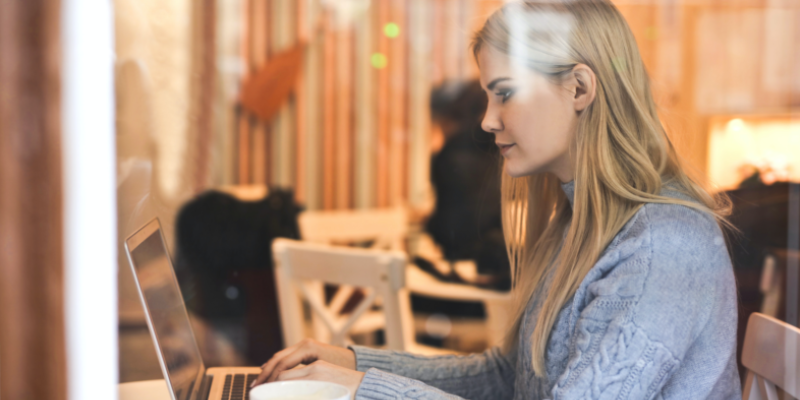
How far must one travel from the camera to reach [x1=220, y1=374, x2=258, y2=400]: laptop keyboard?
2.35 ft

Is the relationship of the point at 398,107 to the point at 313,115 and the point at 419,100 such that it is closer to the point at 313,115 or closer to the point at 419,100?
the point at 419,100

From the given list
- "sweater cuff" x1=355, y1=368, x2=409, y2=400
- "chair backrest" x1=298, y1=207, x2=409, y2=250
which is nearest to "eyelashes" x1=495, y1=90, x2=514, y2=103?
"sweater cuff" x1=355, y1=368, x2=409, y2=400

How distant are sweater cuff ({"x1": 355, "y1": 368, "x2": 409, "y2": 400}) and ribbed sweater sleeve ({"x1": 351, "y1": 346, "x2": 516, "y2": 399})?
0.13 meters

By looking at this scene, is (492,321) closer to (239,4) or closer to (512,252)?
(512,252)

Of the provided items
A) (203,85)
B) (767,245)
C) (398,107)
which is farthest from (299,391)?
(398,107)

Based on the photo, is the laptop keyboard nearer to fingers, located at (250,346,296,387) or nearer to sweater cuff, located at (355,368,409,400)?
fingers, located at (250,346,296,387)

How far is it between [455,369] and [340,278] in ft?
1.26

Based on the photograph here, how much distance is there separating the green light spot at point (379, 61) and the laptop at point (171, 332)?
2064 millimetres

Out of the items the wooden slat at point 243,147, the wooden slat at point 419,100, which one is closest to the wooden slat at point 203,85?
the wooden slat at point 243,147

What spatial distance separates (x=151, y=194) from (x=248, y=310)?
2.01 ft

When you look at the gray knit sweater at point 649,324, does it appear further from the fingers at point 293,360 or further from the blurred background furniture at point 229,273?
the blurred background furniture at point 229,273

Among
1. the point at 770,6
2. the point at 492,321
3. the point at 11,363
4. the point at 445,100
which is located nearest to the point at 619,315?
the point at 11,363

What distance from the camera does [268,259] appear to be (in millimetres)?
1519

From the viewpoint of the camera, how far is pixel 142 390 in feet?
2.56
